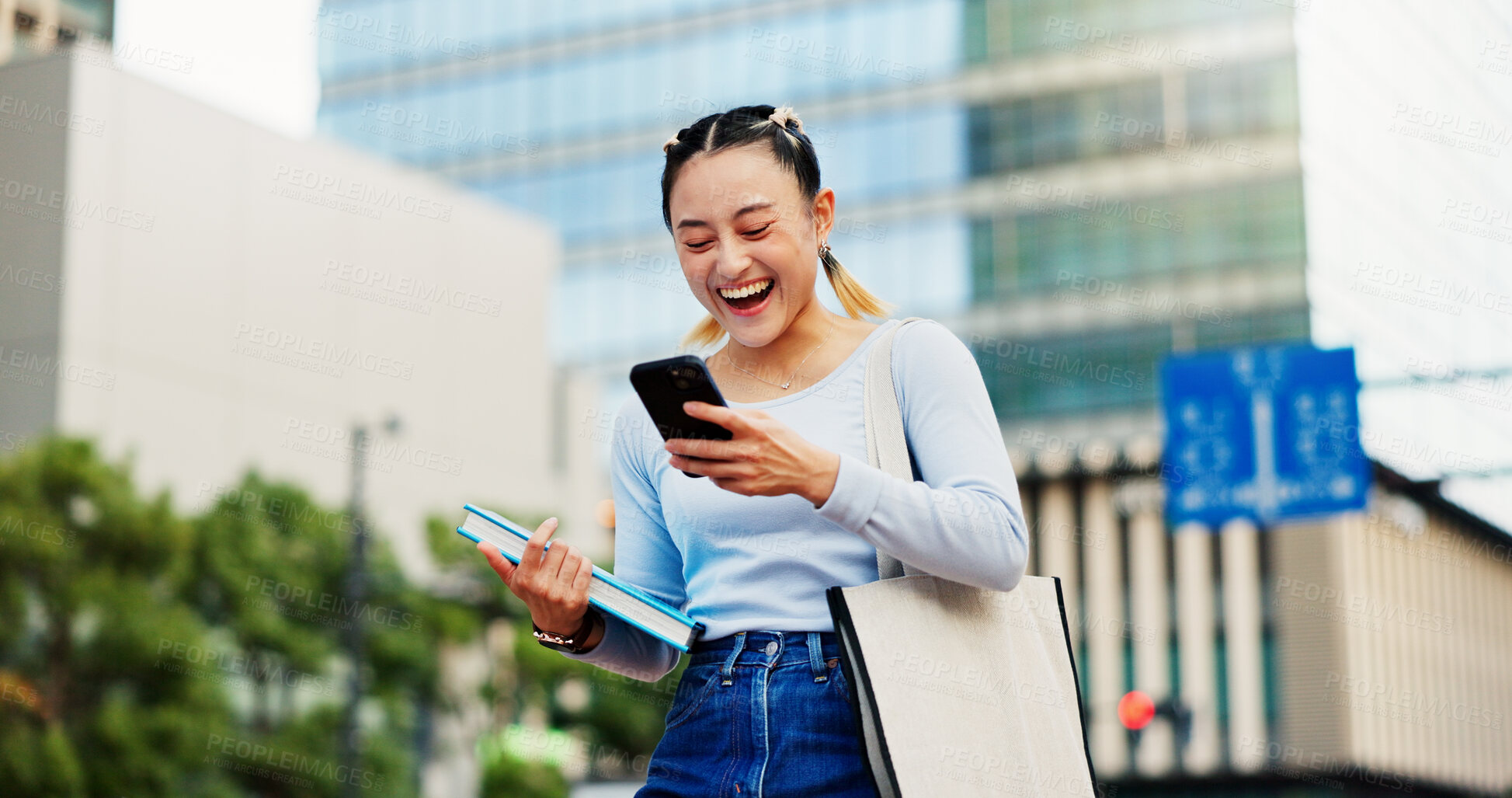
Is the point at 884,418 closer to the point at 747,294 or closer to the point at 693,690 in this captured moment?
the point at 747,294

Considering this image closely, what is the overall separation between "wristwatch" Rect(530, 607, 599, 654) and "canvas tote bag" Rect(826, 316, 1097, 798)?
0.48 metres

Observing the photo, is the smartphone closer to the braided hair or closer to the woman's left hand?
the woman's left hand

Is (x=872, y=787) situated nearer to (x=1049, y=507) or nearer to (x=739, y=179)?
(x=739, y=179)

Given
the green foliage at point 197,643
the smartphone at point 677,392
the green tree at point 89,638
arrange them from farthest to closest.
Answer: the green foliage at point 197,643, the green tree at point 89,638, the smartphone at point 677,392

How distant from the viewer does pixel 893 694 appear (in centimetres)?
202

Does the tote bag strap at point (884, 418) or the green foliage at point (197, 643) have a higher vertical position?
the tote bag strap at point (884, 418)

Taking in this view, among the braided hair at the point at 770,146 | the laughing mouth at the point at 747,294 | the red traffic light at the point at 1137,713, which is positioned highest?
the braided hair at the point at 770,146

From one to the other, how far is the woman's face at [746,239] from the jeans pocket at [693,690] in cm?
46

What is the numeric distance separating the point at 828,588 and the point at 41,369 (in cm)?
2897

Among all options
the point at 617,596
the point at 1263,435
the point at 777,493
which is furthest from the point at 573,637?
the point at 1263,435

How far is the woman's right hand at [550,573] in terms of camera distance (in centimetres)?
227

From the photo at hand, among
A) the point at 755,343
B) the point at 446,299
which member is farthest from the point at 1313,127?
the point at 755,343

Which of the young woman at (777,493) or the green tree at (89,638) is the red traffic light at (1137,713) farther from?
the young woman at (777,493)

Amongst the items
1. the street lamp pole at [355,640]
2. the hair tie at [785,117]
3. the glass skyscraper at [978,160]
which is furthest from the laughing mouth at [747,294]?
the glass skyscraper at [978,160]
